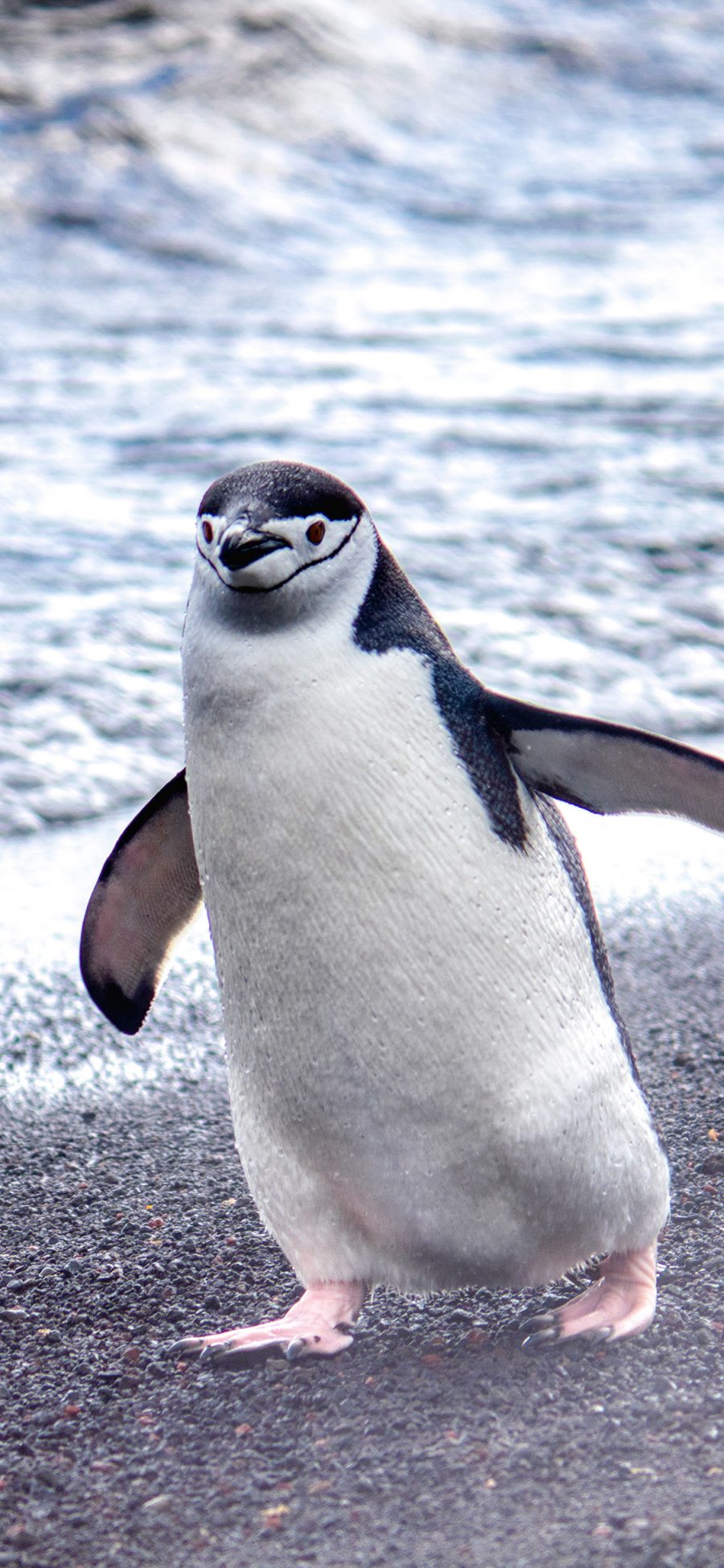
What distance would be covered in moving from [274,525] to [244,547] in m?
0.05

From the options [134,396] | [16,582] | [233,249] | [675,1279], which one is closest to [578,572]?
[16,582]

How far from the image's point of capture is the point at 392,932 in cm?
179

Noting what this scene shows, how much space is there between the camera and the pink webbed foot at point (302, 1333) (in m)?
1.82

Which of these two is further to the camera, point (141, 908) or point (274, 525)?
point (141, 908)

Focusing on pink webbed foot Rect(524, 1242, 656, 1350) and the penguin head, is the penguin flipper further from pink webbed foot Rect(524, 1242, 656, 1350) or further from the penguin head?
pink webbed foot Rect(524, 1242, 656, 1350)

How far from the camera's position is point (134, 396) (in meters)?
7.93

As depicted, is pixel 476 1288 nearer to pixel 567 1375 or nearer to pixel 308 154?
pixel 567 1375

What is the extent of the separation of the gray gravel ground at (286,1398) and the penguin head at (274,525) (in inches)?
34.3

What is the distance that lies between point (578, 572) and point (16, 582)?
190 cm

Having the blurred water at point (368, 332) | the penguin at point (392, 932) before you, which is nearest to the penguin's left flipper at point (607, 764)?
the penguin at point (392, 932)

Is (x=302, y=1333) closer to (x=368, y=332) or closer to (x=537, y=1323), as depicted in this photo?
(x=537, y=1323)

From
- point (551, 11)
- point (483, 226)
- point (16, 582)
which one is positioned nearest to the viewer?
point (16, 582)

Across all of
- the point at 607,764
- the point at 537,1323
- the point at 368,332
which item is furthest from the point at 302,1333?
the point at 368,332

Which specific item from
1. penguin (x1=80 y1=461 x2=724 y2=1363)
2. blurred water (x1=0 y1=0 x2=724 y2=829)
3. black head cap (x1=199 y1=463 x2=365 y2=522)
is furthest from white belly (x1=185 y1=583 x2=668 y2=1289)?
blurred water (x1=0 y1=0 x2=724 y2=829)
